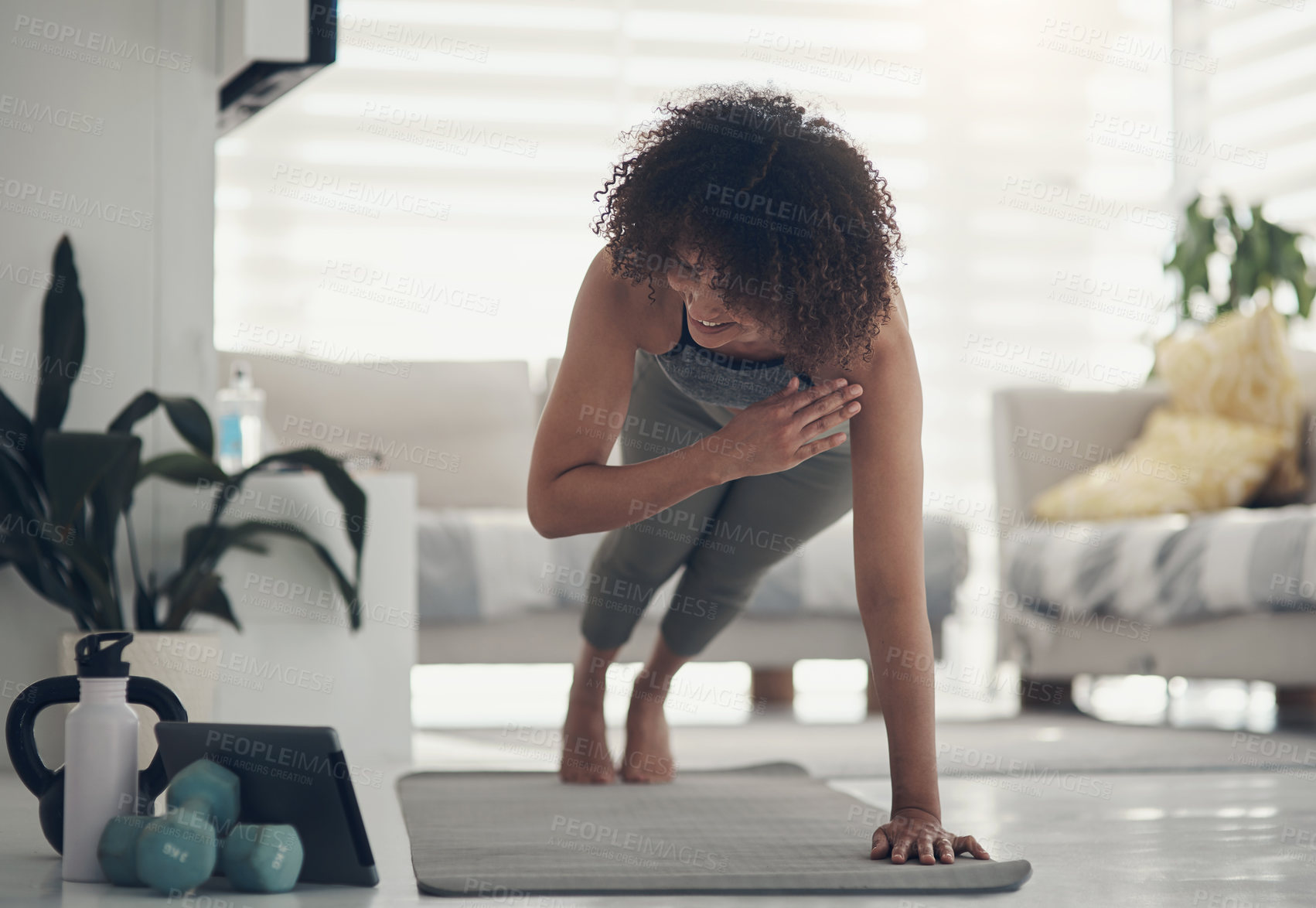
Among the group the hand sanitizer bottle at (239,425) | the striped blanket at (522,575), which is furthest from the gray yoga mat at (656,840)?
the hand sanitizer bottle at (239,425)

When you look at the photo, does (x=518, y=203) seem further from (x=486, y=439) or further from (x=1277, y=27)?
(x=1277, y=27)

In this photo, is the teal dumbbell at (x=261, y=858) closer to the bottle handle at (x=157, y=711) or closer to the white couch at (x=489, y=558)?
the bottle handle at (x=157, y=711)

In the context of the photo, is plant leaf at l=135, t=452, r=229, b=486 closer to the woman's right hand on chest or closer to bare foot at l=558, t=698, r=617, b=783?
bare foot at l=558, t=698, r=617, b=783

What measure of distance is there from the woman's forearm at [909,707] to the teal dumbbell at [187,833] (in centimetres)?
60

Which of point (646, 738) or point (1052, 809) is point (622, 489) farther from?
point (1052, 809)

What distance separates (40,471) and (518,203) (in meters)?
2.26

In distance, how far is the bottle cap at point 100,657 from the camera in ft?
3.52

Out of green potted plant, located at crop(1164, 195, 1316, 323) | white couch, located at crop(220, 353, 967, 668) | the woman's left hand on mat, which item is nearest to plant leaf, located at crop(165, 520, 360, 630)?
white couch, located at crop(220, 353, 967, 668)

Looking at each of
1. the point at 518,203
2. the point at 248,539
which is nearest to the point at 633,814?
the point at 248,539

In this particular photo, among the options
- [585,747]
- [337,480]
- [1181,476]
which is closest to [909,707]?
[585,747]

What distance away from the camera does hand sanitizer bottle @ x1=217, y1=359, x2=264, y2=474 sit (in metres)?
2.31

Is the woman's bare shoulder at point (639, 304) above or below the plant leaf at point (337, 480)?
above

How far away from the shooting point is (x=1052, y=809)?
1.53 metres

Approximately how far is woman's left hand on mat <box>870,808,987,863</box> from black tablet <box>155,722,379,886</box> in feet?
1.52
